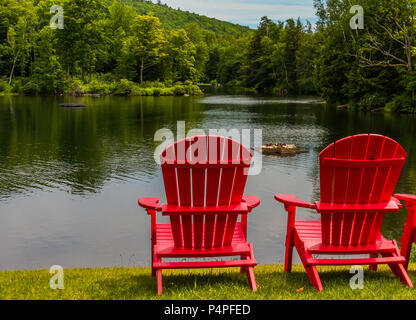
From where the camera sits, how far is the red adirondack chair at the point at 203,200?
3494mm

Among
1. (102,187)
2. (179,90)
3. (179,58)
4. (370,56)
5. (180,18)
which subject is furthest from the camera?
(180,18)

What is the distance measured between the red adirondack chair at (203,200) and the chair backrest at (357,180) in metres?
0.64

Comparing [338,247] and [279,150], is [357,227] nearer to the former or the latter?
[338,247]

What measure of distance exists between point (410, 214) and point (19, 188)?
10.2m

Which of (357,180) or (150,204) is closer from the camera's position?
(357,180)

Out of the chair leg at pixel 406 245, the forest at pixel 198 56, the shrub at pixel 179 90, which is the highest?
the forest at pixel 198 56

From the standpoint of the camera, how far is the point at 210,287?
11.3 feet

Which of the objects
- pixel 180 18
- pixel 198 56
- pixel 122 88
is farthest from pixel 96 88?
pixel 180 18

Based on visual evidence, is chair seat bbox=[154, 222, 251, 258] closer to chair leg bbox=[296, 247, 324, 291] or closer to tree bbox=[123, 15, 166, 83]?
chair leg bbox=[296, 247, 324, 291]

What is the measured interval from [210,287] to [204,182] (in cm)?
78

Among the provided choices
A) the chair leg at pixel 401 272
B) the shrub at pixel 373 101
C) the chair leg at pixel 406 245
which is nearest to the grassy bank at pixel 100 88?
the shrub at pixel 373 101

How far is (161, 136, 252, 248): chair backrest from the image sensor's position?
349 centimetres

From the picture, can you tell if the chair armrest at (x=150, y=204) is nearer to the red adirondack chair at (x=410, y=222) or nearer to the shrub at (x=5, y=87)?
the red adirondack chair at (x=410, y=222)
